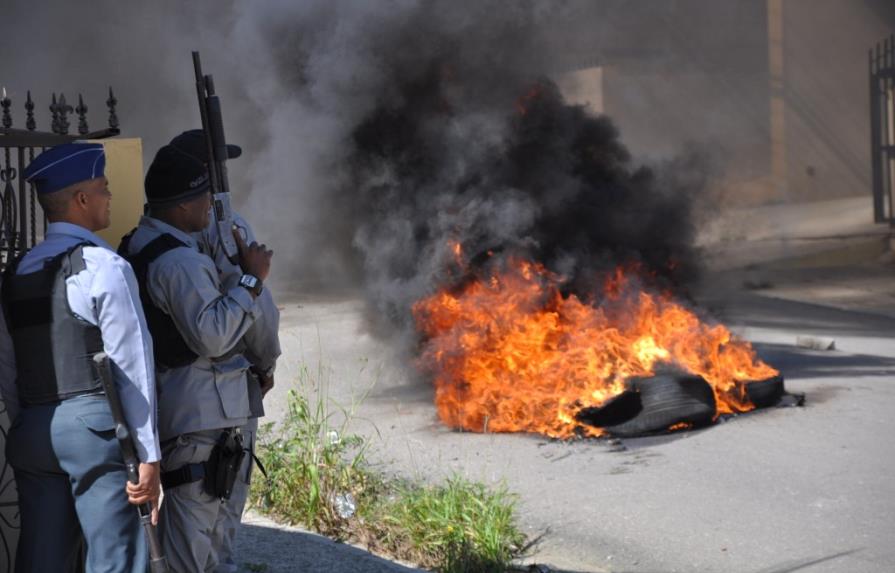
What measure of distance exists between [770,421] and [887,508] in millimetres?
1734

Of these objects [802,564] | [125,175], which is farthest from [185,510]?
[802,564]

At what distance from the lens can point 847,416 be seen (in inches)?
286

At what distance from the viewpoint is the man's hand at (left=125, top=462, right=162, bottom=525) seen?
115 inches

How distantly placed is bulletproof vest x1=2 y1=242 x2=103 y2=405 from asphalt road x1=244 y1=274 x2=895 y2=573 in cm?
184

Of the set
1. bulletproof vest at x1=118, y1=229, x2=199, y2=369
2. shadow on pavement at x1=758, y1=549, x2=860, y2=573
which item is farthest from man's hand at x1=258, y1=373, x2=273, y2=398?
shadow on pavement at x1=758, y1=549, x2=860, y2=573

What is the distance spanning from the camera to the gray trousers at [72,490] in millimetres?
2945

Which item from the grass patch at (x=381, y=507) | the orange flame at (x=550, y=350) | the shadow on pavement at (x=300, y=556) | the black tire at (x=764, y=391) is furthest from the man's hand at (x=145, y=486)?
the black tire at (x=764, y=391)

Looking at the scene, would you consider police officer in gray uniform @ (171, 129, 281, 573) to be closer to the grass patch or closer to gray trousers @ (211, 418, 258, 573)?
gray trousers @ (211, 418, 258, 573)

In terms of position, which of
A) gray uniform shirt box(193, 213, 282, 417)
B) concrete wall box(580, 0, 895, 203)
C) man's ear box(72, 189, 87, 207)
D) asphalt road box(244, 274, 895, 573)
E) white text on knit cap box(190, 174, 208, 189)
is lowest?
asphalt road box(244, 274, 895, 573)

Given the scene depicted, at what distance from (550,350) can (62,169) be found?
4.89m

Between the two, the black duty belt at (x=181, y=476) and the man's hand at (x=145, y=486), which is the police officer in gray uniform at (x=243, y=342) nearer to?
the black duty belt at (x=181, y=476)

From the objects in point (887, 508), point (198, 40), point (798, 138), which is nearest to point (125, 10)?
point (198, 40)

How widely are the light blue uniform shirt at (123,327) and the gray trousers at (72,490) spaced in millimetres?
95

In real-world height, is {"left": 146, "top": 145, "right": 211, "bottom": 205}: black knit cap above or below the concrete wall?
below
